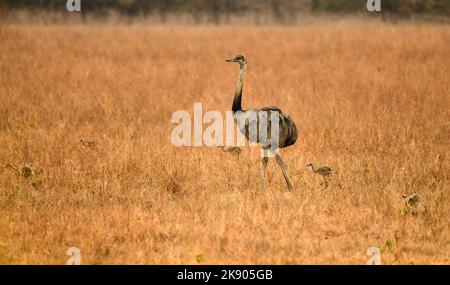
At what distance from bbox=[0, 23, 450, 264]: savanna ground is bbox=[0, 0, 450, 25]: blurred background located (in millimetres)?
14445

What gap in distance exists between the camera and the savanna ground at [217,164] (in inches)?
233

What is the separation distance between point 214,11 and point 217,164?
28.1 metres

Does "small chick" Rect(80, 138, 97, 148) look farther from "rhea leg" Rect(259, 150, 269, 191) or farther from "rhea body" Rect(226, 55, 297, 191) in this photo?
"rhea leg" Rect(259, 150, 269, 191)

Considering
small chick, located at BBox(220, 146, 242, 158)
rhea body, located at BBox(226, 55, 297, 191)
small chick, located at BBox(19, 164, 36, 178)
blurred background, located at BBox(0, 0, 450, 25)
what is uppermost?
blurred background, located at BBox(0, 0, 450, 25)

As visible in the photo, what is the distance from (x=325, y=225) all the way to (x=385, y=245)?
2.17ft

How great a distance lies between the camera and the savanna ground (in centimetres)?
593

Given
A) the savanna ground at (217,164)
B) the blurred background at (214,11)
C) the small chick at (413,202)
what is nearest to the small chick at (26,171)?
the savanna ground at (217,164)

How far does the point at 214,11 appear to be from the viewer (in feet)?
117

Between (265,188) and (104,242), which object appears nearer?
(104,242)

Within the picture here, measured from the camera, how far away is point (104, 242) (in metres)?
5.90

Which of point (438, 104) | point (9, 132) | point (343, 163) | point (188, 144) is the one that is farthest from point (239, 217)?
point (438, 104)

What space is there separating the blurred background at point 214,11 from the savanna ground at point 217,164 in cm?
1445

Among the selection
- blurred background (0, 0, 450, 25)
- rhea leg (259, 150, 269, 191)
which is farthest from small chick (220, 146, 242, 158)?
blurred background (0, 0, 450, 25)
